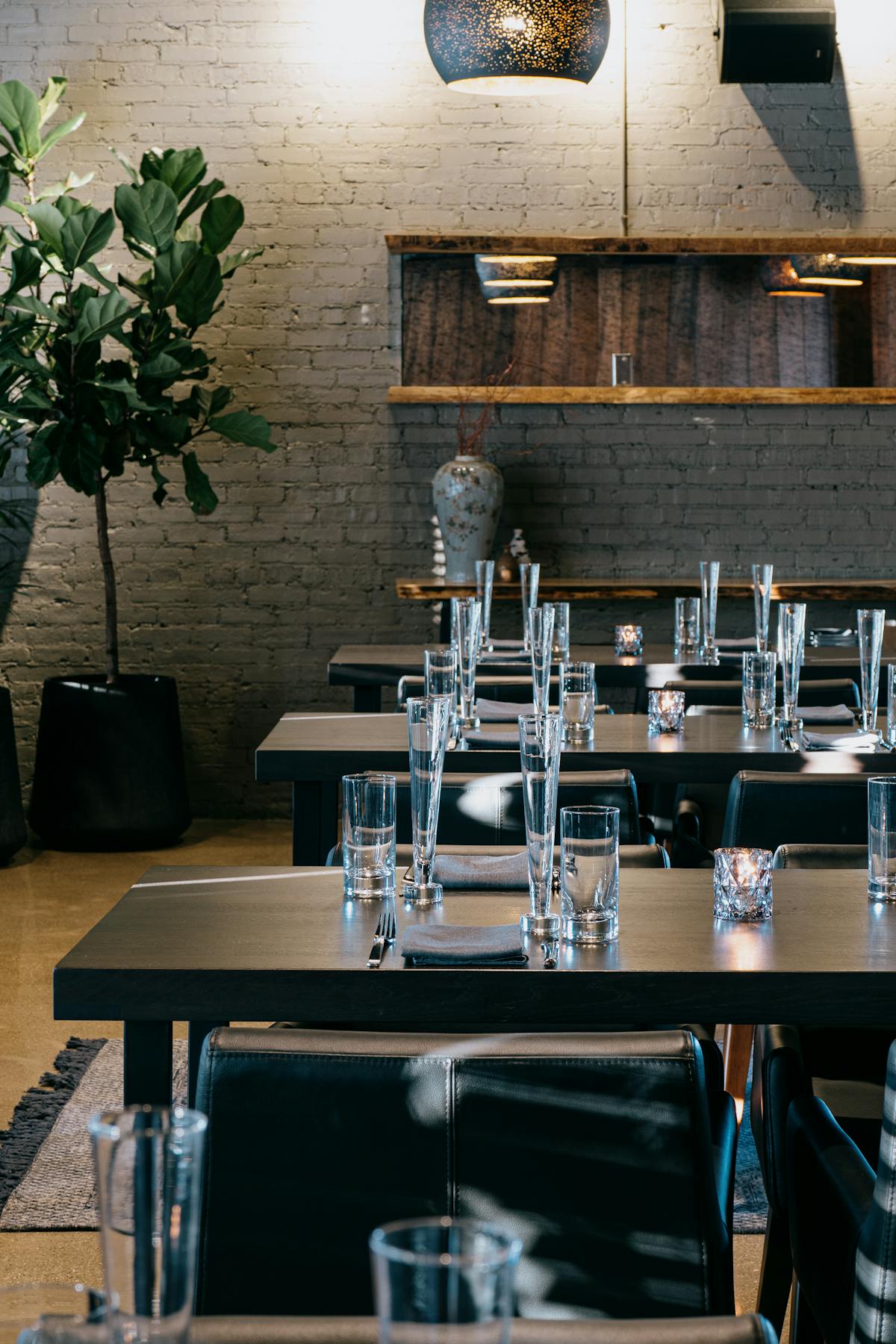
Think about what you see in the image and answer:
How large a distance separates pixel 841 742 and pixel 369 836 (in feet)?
4.51

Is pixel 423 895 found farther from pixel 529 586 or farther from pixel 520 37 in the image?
pixel 529 586

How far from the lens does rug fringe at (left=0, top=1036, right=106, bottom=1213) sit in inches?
113

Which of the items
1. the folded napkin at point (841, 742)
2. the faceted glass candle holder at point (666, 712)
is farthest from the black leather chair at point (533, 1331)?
the faceted glass candle holder at point (666, 712)

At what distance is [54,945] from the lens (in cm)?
443

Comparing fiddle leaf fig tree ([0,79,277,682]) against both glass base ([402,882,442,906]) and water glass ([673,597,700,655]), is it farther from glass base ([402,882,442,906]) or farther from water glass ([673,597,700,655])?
glass base ([402,882,442,906])

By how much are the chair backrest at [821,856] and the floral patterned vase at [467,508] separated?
374 cm

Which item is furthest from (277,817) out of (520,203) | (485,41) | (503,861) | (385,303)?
(503,861)

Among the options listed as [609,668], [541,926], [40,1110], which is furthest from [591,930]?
[609,668]

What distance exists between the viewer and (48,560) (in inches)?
247

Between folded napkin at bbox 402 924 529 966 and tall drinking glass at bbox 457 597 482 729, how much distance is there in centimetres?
156

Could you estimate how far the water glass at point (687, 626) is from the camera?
15.0 ft

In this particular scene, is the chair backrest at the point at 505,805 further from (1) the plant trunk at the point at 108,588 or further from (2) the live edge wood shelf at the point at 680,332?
(2) the live edge wood shelf at the point at 680,332

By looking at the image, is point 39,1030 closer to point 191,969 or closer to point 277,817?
point 191,969

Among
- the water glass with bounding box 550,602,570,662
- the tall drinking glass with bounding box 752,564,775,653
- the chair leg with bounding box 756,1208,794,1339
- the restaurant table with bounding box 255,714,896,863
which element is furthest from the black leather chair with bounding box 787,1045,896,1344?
the tall drinking glass with bounding box 752,564,775,653
